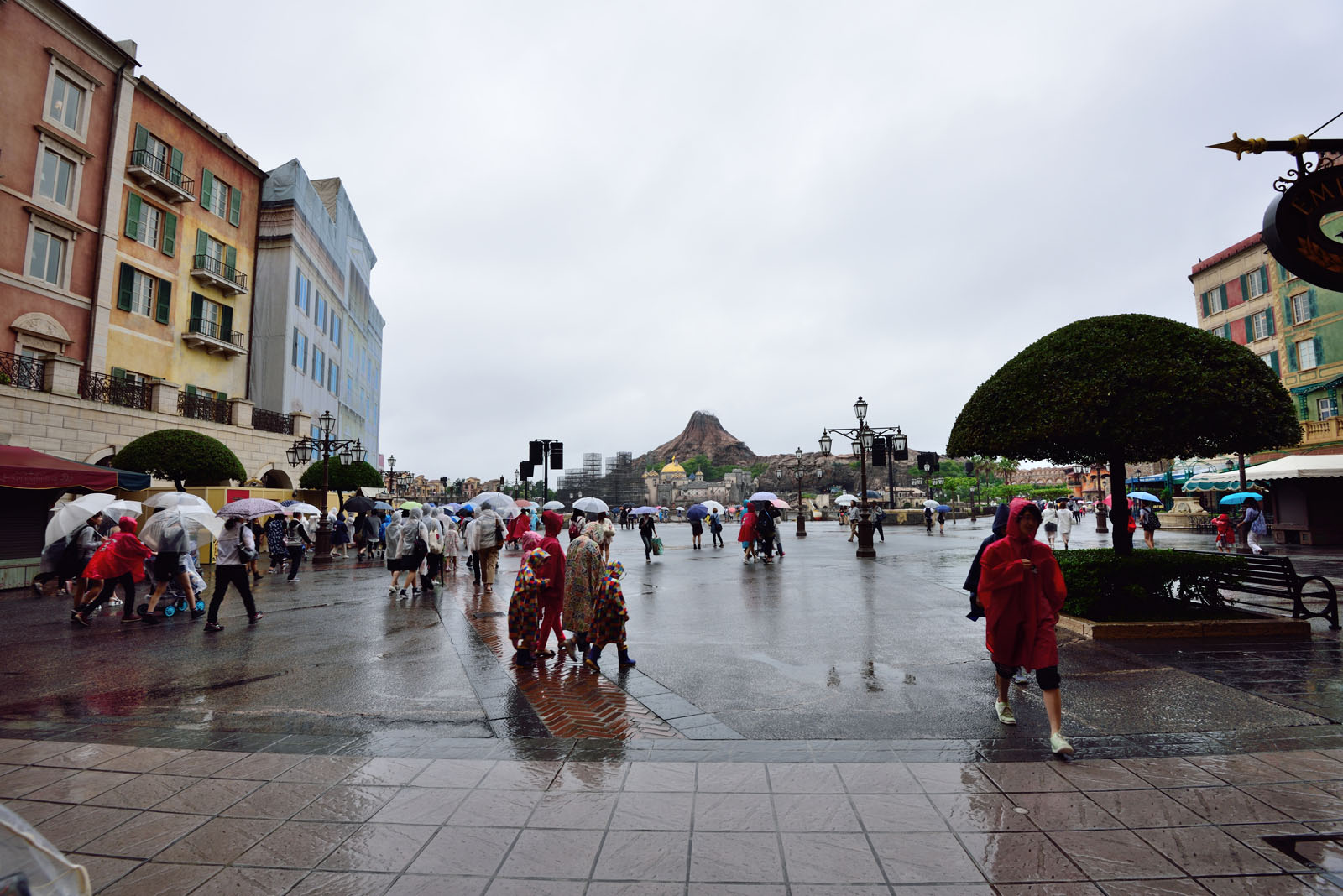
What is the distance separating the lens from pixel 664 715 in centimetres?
486

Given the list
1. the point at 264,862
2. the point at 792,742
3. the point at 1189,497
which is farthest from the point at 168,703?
the point at 1189,497

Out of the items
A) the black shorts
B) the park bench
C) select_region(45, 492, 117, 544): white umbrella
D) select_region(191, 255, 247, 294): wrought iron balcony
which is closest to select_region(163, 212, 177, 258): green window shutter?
select_region(191, 255, 247, 294): wrought iron balcony

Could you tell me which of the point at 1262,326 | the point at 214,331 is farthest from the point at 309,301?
the point at 1262,326

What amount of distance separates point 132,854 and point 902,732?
419 cm

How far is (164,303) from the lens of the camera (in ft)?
78.9

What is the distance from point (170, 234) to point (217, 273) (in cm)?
265

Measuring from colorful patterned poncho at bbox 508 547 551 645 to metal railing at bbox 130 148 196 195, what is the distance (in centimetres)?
2497

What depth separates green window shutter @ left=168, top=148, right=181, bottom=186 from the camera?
24.1 meters

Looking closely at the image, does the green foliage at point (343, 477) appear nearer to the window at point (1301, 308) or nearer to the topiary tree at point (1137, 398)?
the topiary tree at point (1137, 398)

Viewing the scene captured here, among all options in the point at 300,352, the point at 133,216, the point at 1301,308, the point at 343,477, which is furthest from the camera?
the point at 300,352

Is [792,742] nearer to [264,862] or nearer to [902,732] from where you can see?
[902,732]

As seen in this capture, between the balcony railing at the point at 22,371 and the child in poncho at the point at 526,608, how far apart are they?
60.9 feet

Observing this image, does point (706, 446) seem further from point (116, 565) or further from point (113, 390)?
point (116, 565)

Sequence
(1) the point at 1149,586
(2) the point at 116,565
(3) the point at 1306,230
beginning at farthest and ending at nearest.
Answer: (2) the point at 116,565 < (1) the point at 1149,586 < (3) the point at 1306,230
